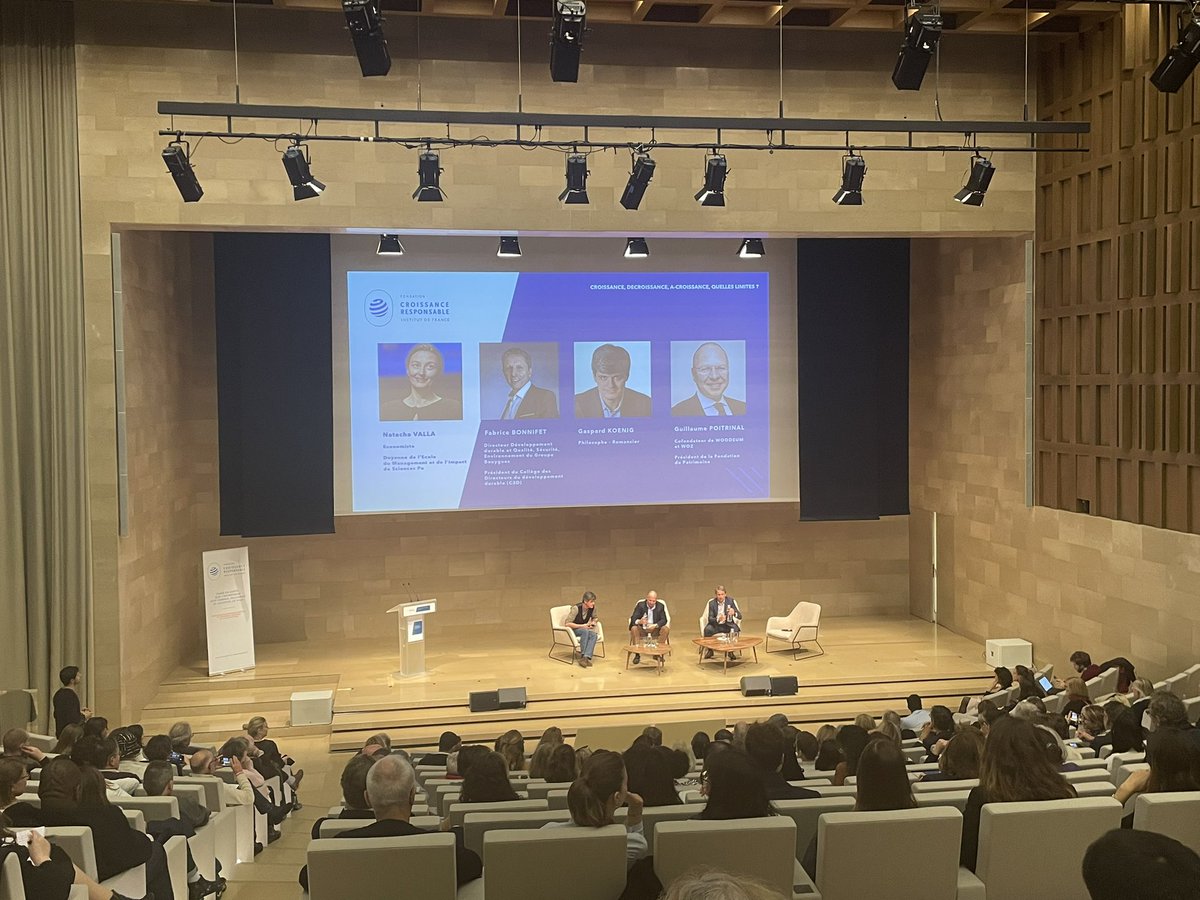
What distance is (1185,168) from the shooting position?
938 centimetres

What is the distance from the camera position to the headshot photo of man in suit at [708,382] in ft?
40.8

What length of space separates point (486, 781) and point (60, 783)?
169cm

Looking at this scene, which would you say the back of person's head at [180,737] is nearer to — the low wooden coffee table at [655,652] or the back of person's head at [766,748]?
the back of person's head at [766,748]

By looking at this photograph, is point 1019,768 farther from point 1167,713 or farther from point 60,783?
point 60,783

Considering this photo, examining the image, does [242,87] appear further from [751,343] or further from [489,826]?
[489,826]


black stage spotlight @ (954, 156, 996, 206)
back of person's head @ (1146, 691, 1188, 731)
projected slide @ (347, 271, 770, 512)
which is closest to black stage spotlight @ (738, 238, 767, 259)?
projected slide @ (347, 271, 770, 512)

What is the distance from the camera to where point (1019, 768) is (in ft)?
12.4

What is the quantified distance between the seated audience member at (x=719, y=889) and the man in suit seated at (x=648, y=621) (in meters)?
10.3

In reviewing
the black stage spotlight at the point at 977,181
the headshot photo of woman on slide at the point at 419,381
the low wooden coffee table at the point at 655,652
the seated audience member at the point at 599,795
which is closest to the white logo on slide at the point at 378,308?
the headshot photo of woman on slide at the point at 419,381

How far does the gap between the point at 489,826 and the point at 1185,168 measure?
8.41 meters

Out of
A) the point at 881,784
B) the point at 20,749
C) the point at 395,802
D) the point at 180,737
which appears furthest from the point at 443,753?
the point at 881,784

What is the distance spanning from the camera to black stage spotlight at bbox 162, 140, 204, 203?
830 centimetres

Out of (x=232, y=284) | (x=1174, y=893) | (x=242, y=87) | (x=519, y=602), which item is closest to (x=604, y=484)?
(x=519, y=602)

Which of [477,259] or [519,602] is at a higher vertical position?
[477,259]
